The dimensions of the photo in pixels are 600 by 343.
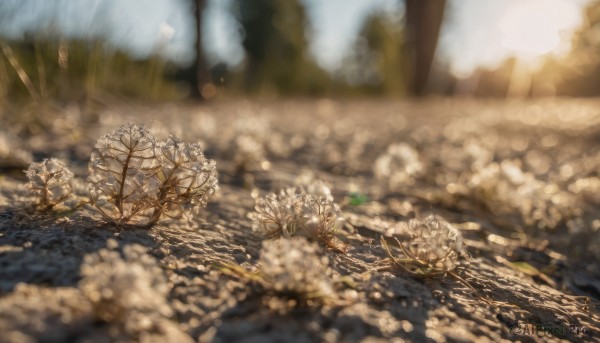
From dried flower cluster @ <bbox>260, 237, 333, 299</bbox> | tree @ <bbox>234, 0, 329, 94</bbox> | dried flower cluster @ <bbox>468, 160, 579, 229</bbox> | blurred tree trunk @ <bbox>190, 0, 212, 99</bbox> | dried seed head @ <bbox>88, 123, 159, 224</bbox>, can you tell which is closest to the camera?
dried flower cluster @ <bbox>260, 237, 333, 299</bbox>

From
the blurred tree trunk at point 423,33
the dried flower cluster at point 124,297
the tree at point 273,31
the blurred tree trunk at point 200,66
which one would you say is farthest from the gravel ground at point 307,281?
the tree at point 273,31

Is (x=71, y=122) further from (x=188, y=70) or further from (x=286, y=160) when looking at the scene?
(x=188, y=70)

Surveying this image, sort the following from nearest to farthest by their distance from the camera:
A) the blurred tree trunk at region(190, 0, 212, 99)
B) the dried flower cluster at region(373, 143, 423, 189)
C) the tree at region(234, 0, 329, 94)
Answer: the dried flower cluster at region(373, 143, 423, 189), the blurred tree trunk at region(190, 0, 212, 99), the tree at region(234, 0, 329, 94)

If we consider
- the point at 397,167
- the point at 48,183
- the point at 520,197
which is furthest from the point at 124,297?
the point at 397,167

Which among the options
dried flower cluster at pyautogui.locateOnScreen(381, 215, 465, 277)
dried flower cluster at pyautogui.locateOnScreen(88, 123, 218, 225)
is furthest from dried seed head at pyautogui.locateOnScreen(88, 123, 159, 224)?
dried flower cluster at pyautogui.locateOnScreen(381, 215, 465, 277)

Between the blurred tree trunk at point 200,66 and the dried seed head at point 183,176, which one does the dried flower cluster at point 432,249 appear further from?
the blurred tree trunk at point 200,66

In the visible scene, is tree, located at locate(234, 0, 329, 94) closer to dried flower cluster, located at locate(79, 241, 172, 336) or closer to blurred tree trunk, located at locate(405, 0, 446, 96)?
blurred tree trunk, located at locate(405, 0, 446, 96)
